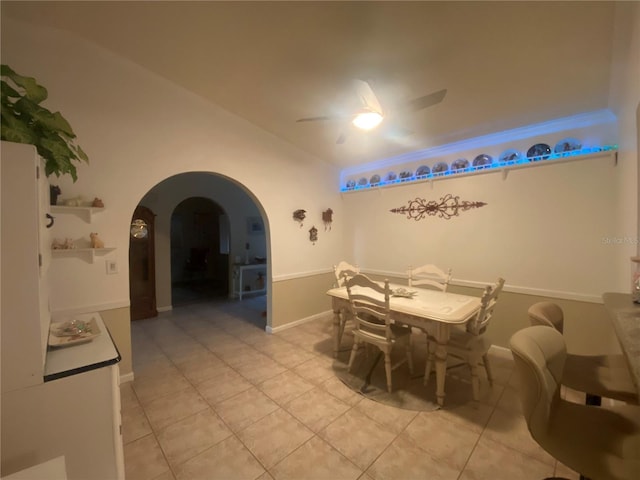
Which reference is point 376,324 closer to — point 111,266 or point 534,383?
point 534,383

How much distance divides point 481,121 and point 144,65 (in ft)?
11.5

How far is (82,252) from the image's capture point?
91.1 inches

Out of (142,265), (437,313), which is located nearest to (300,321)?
(437,313)

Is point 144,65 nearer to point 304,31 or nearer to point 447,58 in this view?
point 304,31

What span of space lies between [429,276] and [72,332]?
11.5 ft

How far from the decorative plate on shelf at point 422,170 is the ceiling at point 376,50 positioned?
89cm

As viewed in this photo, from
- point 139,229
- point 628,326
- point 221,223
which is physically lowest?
point 628,326

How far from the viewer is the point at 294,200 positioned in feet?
13.1

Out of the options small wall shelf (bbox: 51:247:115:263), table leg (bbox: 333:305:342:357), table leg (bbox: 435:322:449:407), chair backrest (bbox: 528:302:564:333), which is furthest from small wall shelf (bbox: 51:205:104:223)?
chair backrest (bbox: 528:302:564:333)

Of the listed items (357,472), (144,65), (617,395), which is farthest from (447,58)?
(357,472)

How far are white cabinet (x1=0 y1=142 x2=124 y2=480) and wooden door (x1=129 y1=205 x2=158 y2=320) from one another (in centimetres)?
350

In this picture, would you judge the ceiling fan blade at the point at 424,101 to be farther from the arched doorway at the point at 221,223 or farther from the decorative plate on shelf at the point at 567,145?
the arched doorway at the point at 221,223

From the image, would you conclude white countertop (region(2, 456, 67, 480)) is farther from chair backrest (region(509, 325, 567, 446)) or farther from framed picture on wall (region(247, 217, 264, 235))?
framed picture on wall (region(247, 217, 264, 235))

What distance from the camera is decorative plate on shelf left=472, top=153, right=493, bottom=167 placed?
3225 mm
